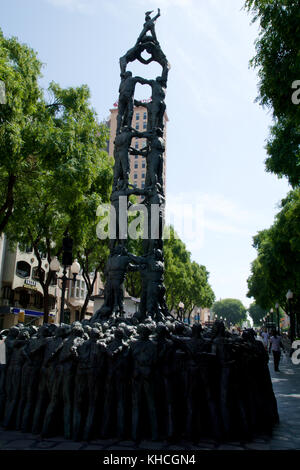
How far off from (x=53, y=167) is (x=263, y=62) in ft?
29.5

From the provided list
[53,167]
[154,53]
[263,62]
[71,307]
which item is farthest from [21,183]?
[71,307]

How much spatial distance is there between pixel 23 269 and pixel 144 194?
27.1 metres

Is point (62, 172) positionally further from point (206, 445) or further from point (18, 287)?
point (18, 287)

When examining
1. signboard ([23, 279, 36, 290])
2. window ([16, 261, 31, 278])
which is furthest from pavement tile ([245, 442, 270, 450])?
signboard ([23, 279, 36, 290])

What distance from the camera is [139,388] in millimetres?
6711

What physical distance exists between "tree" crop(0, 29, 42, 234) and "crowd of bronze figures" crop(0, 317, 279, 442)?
24.8 feet

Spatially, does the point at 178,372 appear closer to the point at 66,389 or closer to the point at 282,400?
the point at 66,389

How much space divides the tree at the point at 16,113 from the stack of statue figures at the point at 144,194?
3385 mm

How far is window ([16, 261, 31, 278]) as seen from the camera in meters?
35.4

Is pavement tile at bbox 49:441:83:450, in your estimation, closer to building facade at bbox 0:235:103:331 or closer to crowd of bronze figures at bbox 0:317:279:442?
crowd of bronze figures at bbox 0:317:279:442

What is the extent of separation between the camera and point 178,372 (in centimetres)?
691

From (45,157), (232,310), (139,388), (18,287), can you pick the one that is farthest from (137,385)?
(232,310)

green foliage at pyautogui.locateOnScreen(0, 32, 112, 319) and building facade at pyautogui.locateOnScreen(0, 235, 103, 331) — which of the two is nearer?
green foliage at pyautogui.locateOnScreen(0, 32, 112, 319)

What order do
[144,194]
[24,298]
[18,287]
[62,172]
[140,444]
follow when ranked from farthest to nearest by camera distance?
[24,298] → [18,287] → [62,172] → [144,194] → [140,444]
